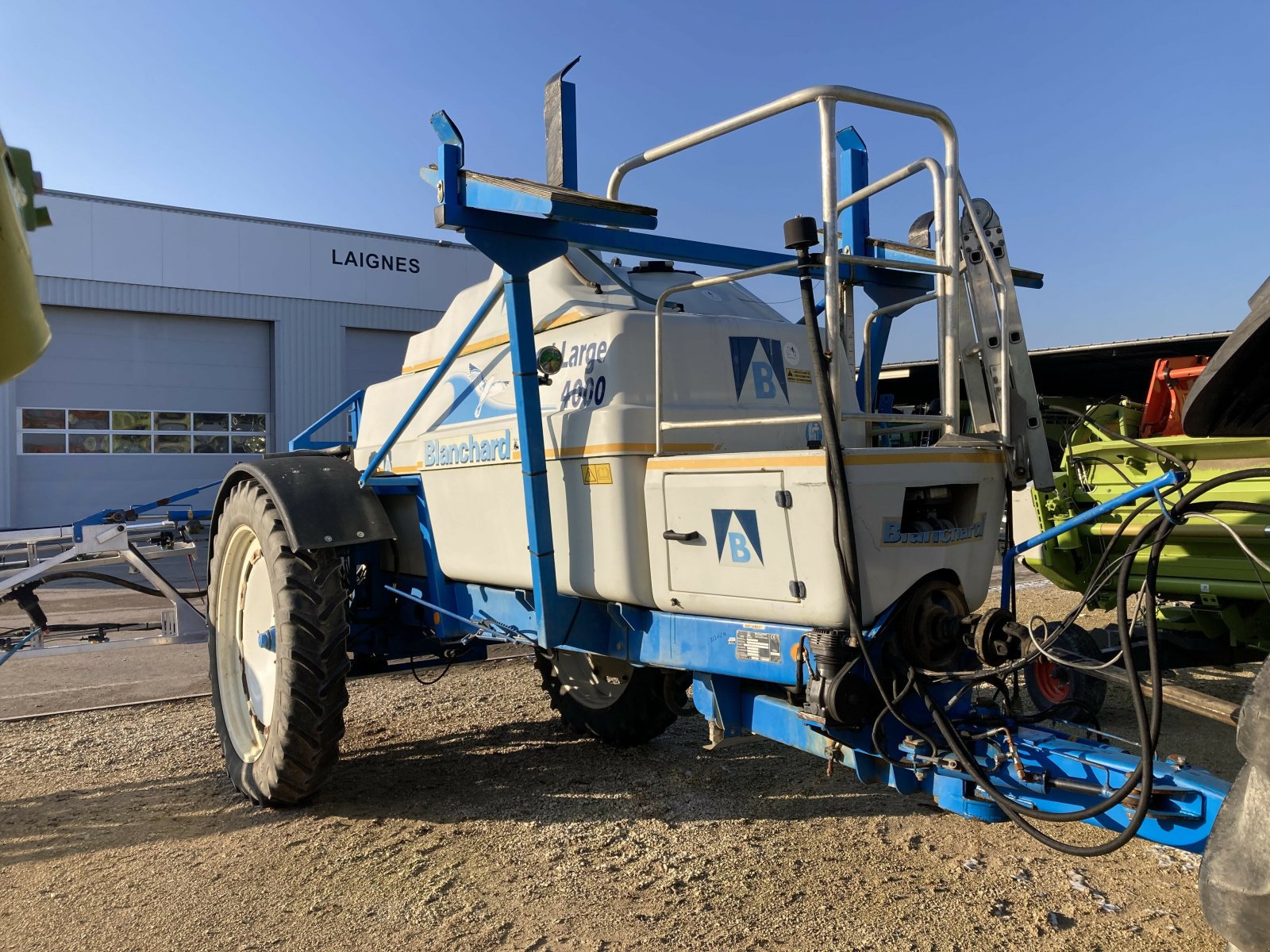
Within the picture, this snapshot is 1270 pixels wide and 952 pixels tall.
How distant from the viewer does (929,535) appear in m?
2.99

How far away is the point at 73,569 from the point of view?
213 inches

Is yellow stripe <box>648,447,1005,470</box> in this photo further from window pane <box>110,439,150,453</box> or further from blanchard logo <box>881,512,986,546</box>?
Result: window pane <box>110,439,150,453</box>

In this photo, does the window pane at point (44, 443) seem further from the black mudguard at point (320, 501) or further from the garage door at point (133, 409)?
the black mudguard at point (320, 501)

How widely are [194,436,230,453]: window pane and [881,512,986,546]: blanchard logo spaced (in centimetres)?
1969

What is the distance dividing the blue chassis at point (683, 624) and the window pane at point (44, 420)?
16.9 meters

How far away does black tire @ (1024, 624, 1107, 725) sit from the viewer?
461 cm

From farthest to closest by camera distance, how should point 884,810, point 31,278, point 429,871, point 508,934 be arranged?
point 884,810, point 429,871, point 508,934, point 31,278

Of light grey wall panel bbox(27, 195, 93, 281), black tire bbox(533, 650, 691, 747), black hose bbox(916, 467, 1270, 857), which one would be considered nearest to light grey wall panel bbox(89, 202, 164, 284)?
light grey wall panel bbox(27, 195, 93, 281)

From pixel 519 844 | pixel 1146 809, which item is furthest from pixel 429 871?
pixel 1146 809

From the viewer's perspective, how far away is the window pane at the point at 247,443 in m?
20.5

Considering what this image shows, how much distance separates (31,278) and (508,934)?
249 centimetres

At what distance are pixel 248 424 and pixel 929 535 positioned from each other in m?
19.9

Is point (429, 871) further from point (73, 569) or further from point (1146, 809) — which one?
point (73, 569)

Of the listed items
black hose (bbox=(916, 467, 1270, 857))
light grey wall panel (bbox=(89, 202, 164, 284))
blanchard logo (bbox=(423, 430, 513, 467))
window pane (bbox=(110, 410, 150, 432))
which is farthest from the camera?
window pane (bbox=(110, 410, 150, 432))
